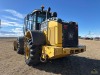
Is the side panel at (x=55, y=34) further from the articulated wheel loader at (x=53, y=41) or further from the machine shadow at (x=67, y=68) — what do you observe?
the machine shadow at (x=67, y=68)

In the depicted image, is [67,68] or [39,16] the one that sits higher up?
[39,16]

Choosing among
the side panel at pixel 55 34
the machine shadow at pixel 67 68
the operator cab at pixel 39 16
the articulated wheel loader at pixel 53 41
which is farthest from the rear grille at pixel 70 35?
the operator cab at pixel 39 16

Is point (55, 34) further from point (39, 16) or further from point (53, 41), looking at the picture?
point (39, 16)

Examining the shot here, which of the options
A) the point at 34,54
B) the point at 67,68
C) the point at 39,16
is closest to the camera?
the point at 34,54

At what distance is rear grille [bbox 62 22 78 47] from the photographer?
351 inches

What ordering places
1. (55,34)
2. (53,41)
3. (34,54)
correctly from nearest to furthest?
(55,34) < (53,41) < (34,54)

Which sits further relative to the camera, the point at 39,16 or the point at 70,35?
the point at 39,16

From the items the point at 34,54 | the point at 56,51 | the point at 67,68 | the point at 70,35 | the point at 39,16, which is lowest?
the point at 67,68

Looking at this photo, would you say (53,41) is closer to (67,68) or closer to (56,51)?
(56,51)

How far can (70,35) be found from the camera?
927 centimetres

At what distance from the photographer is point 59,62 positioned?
431 inches

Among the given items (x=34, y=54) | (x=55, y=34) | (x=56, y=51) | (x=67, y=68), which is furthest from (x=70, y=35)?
(x=34, y=54)

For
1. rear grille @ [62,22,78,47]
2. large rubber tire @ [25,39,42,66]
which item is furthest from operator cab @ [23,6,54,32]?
rear grille @ [62,22,78,47]

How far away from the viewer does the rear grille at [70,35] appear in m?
8.91
